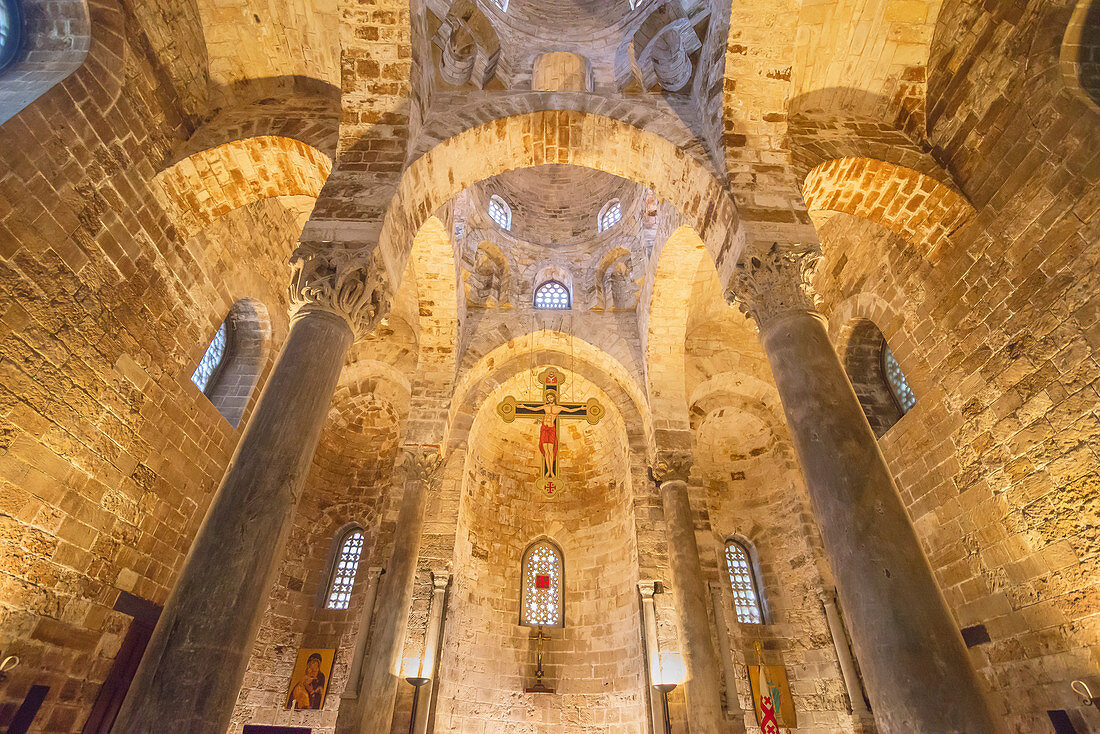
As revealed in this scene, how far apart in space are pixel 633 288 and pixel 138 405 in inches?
357

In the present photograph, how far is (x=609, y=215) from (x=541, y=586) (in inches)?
362

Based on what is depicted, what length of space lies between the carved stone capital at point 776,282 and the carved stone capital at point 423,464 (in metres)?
6.28

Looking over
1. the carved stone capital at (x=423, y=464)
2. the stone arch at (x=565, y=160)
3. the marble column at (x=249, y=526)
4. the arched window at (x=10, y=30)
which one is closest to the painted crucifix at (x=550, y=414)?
the carved stone capital at (x=423, y=464)

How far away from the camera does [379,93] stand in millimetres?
5992

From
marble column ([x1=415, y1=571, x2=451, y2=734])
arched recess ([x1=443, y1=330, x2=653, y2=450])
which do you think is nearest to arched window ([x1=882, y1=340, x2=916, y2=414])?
arched recess ([x1=443, y1=330, x2=653, y2=450])

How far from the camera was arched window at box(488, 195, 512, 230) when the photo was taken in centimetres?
1290

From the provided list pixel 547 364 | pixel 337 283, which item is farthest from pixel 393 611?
pixel 547 364

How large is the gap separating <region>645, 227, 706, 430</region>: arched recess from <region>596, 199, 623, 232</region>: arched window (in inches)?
150

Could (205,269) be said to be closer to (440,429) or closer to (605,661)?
(440,429)

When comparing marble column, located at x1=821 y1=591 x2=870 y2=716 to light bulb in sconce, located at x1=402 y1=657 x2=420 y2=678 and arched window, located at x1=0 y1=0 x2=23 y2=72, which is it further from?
arched window, located at x1=0 y1=0 x2=23 y2=72

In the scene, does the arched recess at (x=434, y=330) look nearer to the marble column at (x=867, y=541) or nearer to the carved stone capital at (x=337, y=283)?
the carved stone capital at (x=337, y=283)

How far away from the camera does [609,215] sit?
44.0 ft

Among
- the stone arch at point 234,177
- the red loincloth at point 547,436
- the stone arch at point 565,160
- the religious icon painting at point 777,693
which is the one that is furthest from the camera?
the red loincloth at point 547,436

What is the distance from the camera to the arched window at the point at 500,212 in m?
12.9
